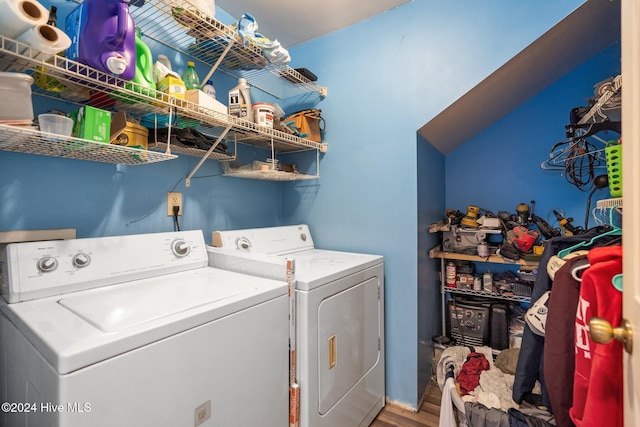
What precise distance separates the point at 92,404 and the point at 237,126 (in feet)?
4.26

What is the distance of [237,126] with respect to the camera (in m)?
1.62

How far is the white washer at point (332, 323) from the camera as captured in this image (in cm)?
128

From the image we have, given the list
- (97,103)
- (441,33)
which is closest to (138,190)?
(97,103)

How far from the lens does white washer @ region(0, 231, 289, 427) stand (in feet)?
2.36

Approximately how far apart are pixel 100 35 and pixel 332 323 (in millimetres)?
1465

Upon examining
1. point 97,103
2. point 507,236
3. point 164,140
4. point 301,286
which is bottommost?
point 301,286

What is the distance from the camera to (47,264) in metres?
1.08

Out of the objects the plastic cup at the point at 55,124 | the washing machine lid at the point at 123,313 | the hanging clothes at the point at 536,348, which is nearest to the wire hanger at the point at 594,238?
the hanging clothes at the point at 536,348

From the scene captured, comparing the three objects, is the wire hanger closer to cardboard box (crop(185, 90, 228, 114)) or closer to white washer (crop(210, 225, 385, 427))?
white washer (crop(210, 225, 385, 427))

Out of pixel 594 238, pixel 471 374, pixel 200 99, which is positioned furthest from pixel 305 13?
pixel 471 374

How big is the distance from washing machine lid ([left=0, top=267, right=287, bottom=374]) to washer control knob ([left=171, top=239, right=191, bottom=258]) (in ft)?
0.57

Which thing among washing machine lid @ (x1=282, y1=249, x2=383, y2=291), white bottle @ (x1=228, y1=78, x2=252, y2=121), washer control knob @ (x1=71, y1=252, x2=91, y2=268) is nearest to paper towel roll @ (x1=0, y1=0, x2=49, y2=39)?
washer control knob @ (x1=71, y1=252, x2=91, y2=268)

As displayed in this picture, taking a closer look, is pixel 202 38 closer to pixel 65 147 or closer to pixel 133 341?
pixel 65 147

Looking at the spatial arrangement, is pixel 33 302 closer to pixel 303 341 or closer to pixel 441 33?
pixel 303 341
